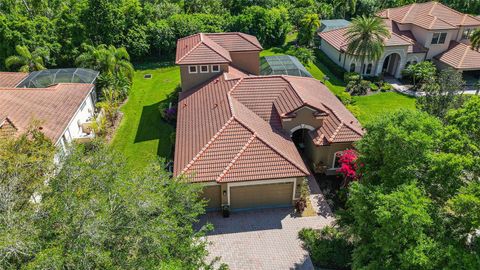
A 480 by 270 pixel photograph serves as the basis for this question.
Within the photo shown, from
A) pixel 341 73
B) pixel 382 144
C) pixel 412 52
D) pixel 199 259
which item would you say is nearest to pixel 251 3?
pixel 341 73

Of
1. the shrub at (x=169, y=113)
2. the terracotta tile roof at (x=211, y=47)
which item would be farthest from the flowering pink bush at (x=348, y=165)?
the shrub at (x=169, y=113)

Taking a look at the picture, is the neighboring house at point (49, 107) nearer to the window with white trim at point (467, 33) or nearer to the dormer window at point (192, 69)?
the dormer window at point (192, 69)

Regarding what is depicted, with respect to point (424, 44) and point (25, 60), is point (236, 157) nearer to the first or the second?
point (25, 60)

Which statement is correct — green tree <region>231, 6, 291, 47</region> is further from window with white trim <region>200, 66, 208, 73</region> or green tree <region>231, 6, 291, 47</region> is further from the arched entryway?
window with white trim <region>200, 66, 208, 73</region>

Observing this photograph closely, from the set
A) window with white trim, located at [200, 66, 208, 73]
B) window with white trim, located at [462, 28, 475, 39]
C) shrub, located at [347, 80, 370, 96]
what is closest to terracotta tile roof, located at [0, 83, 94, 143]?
window with white trim, located at [200, 66, 208, 73]

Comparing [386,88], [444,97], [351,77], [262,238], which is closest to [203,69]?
[262,238]
